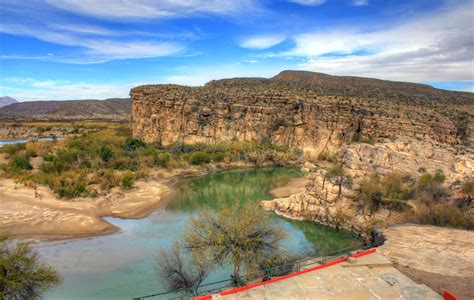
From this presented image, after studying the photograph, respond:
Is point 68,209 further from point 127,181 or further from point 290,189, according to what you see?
point 290,189

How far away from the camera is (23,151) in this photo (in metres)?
46.9

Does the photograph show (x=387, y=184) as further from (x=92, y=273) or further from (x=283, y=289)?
(x=92, y=273)

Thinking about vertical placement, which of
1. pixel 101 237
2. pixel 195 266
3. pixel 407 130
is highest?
pixel 407 130

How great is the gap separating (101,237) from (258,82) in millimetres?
62259

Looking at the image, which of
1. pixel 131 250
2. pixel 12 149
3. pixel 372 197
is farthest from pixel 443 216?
pixel 12 149

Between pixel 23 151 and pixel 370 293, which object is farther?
pixel 23 151

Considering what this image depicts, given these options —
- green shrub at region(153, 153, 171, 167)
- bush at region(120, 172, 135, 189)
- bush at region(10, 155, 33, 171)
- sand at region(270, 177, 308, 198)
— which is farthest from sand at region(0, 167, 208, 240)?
sand at region(270, 177, 308, 198)

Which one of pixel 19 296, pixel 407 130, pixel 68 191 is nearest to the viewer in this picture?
pixel 19 296

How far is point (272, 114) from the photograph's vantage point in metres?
62.4

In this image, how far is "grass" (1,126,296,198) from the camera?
34.7m

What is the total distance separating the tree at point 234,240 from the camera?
1512cm

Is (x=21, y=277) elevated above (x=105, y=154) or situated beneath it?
situated beneath

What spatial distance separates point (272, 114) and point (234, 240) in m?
48.8

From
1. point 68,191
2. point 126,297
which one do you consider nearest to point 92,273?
point 126,297
